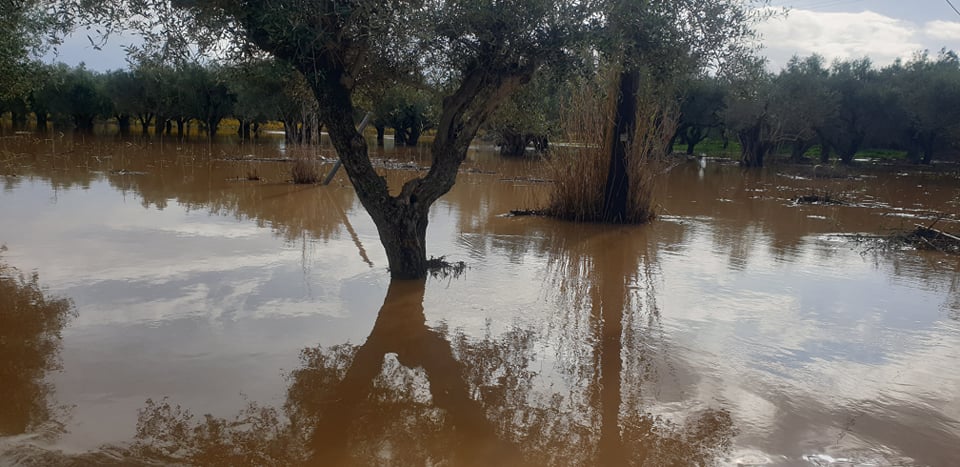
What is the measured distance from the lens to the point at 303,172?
1686 centimetres

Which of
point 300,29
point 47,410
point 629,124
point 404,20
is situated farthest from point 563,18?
point 629,124

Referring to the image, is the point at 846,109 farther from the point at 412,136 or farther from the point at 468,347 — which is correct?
the point at 468,347

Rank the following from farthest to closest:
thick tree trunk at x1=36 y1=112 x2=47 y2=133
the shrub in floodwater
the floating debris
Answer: thick tree trunk at x1=36 y1=112 x2=47 y2=133 → the floating debris → the shrub in floodwater

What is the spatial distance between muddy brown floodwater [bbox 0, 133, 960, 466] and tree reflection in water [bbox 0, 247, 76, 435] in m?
0.03

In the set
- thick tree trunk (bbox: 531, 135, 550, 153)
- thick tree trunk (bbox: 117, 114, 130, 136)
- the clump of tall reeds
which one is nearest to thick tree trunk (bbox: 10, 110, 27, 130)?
thick tree trunk (bbox: 117, 114, 130, 136)

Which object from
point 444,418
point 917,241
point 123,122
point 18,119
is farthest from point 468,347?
point 123,122

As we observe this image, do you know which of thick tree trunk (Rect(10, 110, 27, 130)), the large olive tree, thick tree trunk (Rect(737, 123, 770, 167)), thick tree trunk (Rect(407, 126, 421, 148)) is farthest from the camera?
thick tree trunk (Rect(407, 126, 421, 148))

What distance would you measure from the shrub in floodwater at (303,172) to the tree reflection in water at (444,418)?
12052 millimetres

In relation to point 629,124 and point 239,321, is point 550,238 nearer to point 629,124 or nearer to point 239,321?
point 629,124

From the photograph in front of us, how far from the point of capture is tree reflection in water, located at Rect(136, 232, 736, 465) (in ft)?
11.9

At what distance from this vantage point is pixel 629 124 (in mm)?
11781

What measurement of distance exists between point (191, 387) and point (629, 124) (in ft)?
30.2

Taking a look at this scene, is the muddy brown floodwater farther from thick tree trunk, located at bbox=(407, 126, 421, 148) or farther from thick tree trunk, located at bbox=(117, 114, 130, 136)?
thick tree trunk, located at bbox=(117, 114, 130, 136)

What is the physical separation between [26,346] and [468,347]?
3.32m
